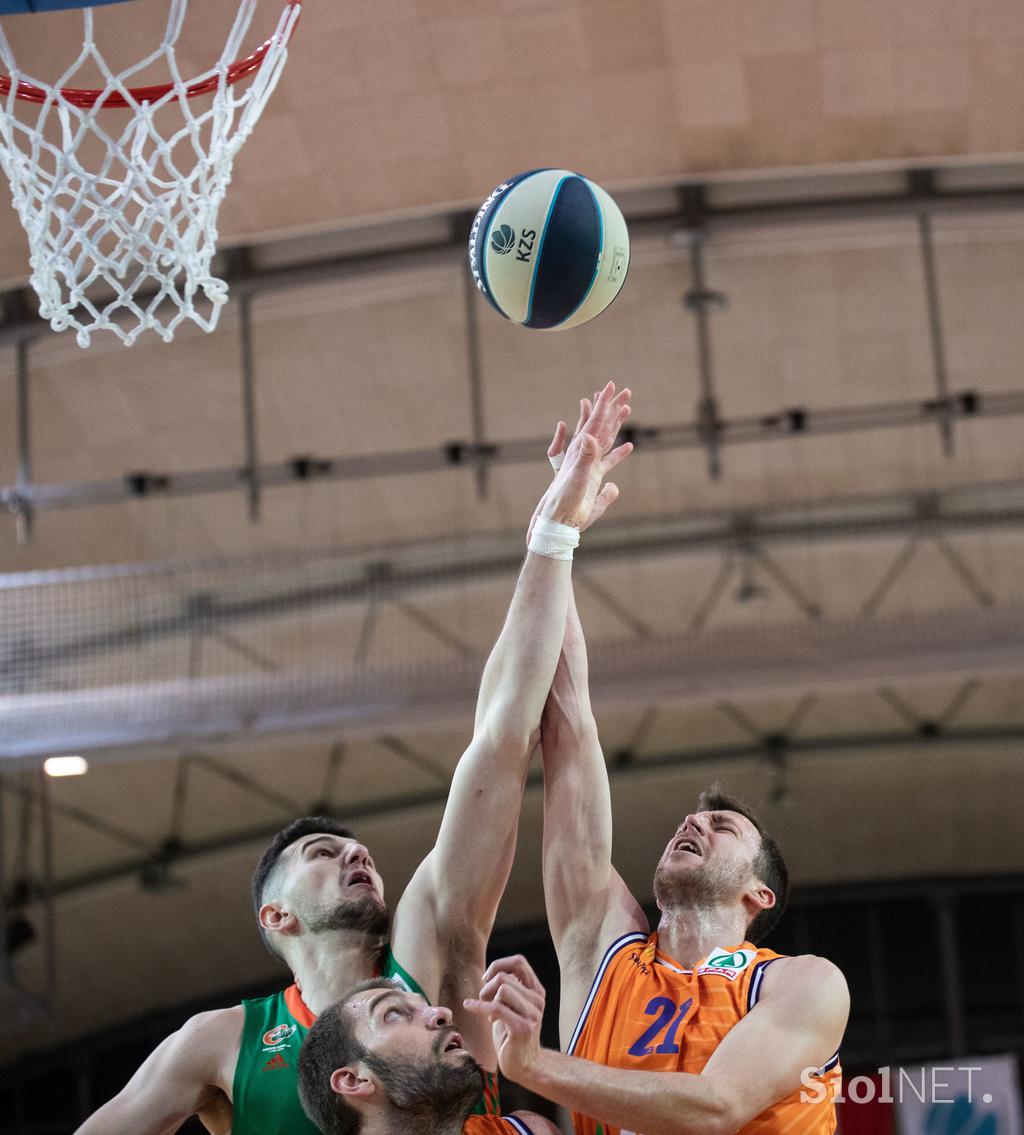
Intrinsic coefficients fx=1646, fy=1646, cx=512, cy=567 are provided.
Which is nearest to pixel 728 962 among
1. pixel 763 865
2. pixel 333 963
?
pixel 763 865

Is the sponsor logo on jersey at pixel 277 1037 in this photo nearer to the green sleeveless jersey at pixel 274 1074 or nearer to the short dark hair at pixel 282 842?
the green sleeveless jersey at pixel 274 1074

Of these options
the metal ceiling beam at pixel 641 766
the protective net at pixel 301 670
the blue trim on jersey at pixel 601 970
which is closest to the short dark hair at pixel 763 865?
the blue trim on jersey at pixel 601 970

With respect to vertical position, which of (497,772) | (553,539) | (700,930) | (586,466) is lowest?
(700,930)

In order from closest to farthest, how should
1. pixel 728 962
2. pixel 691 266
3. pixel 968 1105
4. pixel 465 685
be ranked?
pixel 728 962
pixel 968 1105
pixel 465 685
pixel 691 266

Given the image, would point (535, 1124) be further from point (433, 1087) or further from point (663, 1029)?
point (433, 1087)

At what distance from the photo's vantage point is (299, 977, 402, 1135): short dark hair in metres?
3.88

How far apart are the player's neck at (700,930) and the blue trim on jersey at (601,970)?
0.09 m

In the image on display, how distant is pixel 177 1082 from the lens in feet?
14.5

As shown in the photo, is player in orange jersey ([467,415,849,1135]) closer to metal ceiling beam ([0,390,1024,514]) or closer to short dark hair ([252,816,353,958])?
short dark hair ([252,816,353,958])

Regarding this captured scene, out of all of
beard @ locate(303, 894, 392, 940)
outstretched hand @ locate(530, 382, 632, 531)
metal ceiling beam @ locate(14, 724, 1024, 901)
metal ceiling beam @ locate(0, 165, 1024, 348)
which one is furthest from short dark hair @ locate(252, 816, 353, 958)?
metal ceiling beam @ locate(14, 724, 1024, 901)

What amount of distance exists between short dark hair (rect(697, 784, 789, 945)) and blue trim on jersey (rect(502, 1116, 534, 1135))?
900mm

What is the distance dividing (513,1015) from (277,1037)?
1179 mm

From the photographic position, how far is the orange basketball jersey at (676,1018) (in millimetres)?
4094

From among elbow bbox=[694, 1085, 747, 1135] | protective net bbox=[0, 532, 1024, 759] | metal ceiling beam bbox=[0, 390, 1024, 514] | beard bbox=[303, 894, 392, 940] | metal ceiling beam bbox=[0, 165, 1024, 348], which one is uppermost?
metal ceiling beam bbox=[0, 165, 1024, 348]
